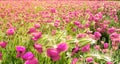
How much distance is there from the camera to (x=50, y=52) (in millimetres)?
1346

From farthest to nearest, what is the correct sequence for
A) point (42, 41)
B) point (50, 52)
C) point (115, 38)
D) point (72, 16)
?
1. point (72, 16)
2. point (115, 38)
3. point (42, 41)
4. point (50, 52)

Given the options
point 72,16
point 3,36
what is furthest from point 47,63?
point 72,16

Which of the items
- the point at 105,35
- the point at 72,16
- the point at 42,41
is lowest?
the point at 105,35

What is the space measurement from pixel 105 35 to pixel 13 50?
8.36 ft

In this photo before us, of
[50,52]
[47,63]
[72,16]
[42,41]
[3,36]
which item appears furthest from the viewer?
[72,16]

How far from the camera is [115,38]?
2205 mm

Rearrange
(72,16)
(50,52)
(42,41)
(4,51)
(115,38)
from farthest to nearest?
(72,16) → (4,51) → (115,38) → (42,41) → (50,52)

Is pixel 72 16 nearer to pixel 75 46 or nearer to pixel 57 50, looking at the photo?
pixel 75 46

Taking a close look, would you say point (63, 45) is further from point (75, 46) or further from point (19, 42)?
point (19, 42)

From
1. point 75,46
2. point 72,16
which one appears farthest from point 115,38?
point 72,16

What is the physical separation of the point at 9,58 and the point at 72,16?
228cm

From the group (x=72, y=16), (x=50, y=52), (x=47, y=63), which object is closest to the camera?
(x=50, y=52)

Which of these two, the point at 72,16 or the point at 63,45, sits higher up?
the point at 63,45

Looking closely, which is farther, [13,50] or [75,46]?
[13,50]
